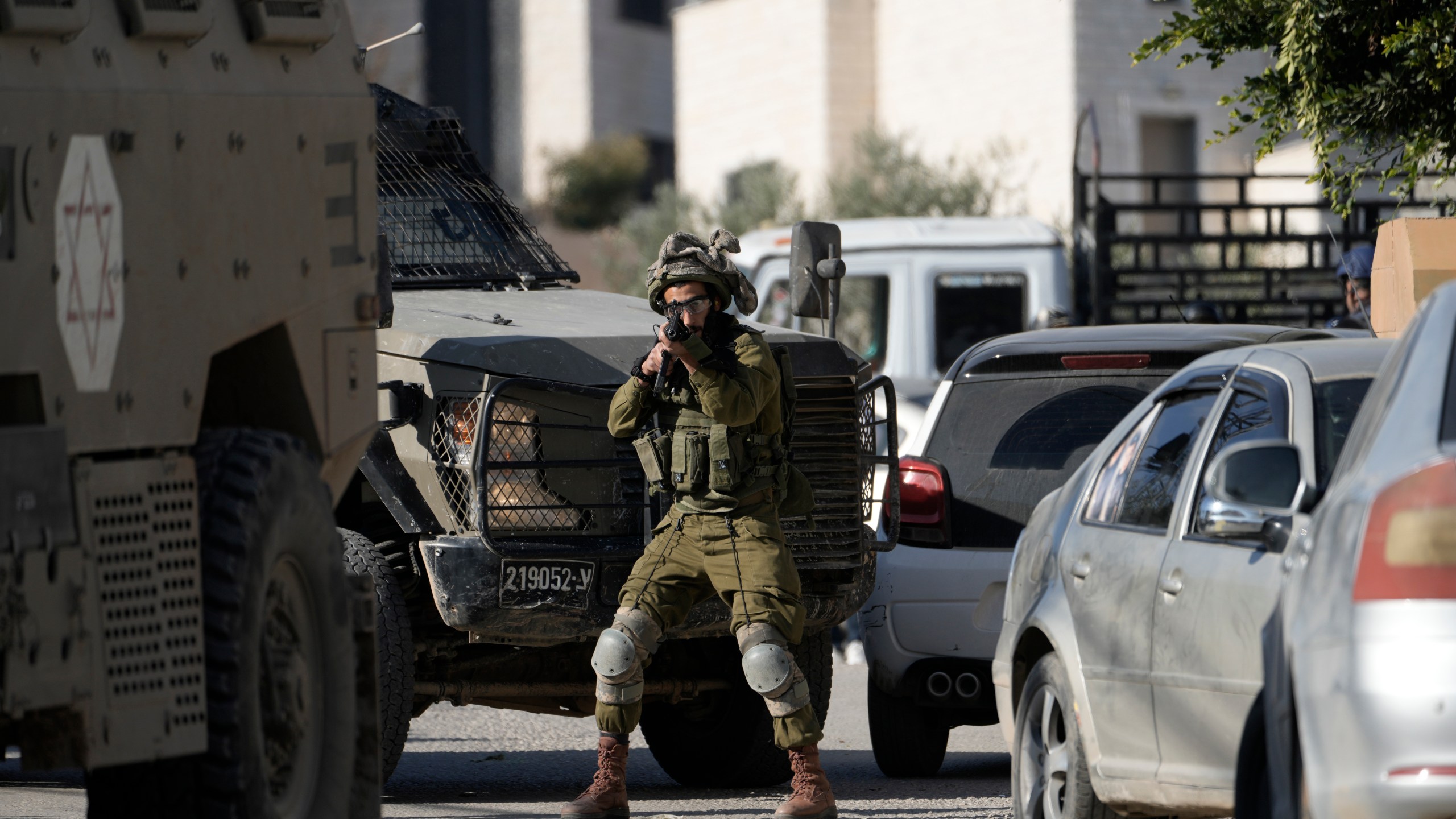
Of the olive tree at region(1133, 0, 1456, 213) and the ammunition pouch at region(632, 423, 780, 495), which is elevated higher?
the olive tree at region(1133, 0, 1456, 213)

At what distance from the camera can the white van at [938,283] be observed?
15.2 meters

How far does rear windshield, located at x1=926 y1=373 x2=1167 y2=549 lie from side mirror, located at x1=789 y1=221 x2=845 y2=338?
2.25 feet

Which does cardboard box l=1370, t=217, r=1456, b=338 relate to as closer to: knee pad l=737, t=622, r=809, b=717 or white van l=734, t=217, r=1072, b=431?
knee pad l=737, t=622, r=809, b=717

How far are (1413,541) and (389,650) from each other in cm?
418

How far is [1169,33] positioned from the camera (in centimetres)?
892

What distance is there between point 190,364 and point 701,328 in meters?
2.18

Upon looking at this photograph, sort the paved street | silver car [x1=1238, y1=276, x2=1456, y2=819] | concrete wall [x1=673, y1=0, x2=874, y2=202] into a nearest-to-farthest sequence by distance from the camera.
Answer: silver car [x1=1238, y1=276, x2=1456, y2=819]
the paved street
concrete wall [x1=673, y1=0, x2=874, y2=202]

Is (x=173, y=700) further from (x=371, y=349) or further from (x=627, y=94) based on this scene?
(x=627, y=94)

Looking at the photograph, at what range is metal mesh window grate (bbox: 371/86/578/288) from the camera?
888 cm

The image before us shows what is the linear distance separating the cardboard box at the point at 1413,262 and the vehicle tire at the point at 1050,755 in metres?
2.31

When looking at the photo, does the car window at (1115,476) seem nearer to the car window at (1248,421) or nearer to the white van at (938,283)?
the car window at (1248,421)

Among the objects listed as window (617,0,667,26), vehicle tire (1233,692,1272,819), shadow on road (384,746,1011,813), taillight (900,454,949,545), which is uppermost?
window (617,0,667,26)

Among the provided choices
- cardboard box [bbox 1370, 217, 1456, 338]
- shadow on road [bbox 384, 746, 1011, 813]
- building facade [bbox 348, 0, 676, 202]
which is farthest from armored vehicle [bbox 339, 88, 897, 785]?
building facade [bbox 348, 0, 676, 202]

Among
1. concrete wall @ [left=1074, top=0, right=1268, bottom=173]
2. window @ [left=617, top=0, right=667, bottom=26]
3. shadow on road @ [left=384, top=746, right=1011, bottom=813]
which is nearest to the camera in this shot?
shadow on road @ [left=384, top=746, right=1011, bottom=813]
